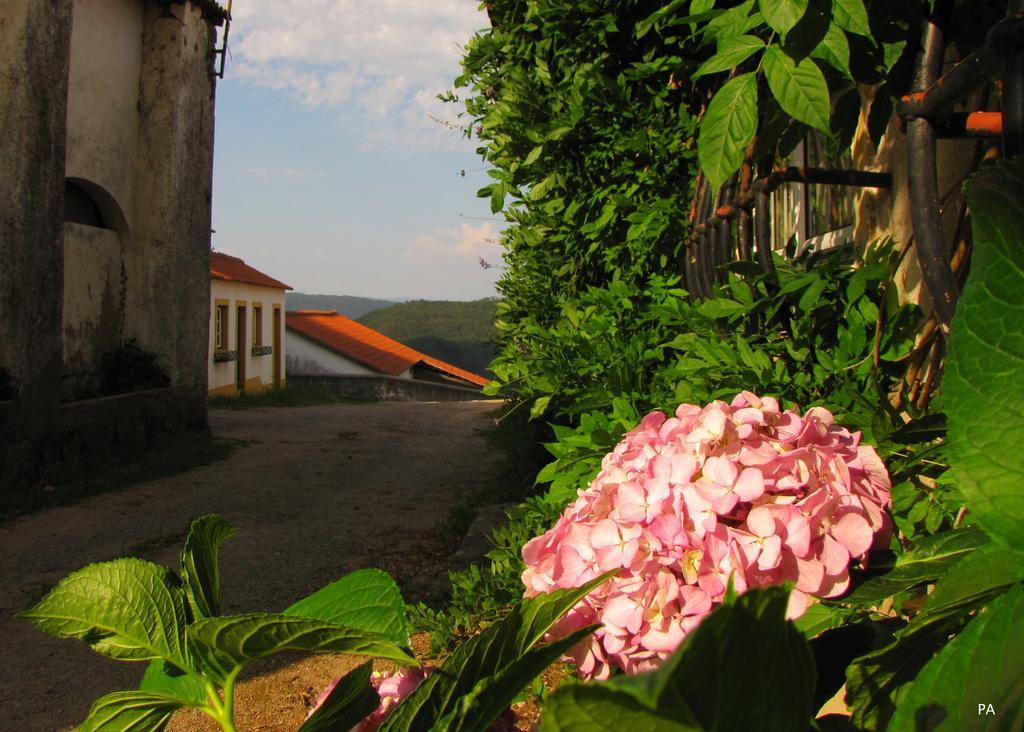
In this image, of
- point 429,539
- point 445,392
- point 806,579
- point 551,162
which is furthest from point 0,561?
point 445,392

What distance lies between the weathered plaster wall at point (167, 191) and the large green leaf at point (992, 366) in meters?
11.3

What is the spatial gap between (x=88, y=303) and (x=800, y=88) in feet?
34.1

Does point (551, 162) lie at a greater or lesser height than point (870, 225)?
greater

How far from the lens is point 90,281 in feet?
33.0

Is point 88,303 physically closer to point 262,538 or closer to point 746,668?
point 262,538

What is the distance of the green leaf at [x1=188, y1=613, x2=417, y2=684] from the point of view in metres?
0.54

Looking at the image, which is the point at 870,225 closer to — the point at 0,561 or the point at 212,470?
the point at 0,561

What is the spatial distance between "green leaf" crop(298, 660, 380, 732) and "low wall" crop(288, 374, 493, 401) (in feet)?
Answer: 94.2

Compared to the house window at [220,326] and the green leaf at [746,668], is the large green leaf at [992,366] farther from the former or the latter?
the house window at [220,326]

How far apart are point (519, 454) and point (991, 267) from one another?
6546mm

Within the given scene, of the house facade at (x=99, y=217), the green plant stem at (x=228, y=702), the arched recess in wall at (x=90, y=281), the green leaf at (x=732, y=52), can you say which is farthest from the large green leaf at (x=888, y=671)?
the arched recess in wall at (x=90, y=281)

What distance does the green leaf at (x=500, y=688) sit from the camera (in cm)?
51

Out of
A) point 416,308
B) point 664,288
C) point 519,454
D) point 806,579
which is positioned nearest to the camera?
point 806,579

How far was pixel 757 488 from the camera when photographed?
34.7 inches
